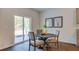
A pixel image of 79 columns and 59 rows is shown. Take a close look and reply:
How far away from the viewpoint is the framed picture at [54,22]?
211 cm

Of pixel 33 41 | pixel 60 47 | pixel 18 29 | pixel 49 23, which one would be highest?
pixel 49 23

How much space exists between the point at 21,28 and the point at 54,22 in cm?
71

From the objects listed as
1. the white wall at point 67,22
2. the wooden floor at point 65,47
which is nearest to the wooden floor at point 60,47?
the wooden floor at point 65,47

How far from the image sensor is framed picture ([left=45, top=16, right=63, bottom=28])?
2.11 metres

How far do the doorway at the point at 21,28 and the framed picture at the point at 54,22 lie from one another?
1.26ft

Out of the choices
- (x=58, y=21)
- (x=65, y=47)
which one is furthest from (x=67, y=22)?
(x=65, y=47)

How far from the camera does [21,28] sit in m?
2.16

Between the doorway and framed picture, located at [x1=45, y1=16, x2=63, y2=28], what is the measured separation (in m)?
0.38

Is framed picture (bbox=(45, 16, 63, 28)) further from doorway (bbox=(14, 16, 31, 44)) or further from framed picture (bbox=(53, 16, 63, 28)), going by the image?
doorway (bbox=(14, 16, 31, 44))

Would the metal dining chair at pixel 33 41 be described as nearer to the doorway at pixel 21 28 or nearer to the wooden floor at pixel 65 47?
the doorway at pixel 21 28

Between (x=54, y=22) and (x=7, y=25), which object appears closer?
(x=7, y=25)

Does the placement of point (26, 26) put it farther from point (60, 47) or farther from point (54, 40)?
point (60, 47)

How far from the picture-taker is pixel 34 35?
2105mm
